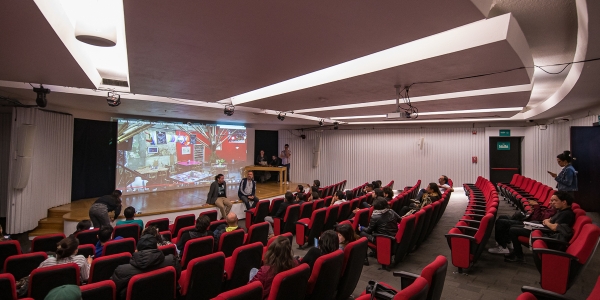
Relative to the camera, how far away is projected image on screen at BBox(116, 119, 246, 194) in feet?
32.7

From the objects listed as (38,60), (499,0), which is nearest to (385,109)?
(499,0)

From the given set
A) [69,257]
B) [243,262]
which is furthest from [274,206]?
[69,257]

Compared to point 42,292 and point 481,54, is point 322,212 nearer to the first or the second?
point 481,54

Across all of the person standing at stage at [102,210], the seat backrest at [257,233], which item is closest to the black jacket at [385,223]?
the seat backrest at [257,233]

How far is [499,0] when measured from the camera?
116 inches

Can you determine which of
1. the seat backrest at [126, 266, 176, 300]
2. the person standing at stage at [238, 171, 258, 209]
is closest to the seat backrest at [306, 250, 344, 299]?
the seat backrest at [126, 266, 176, 300]

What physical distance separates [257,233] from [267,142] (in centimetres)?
1052

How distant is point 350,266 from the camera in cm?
311

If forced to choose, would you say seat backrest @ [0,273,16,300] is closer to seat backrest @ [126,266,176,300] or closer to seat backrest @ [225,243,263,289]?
seat backrest @ [126,266,176,300]

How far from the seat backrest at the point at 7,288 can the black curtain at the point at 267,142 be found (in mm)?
11953

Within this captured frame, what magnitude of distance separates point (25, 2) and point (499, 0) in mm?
4169

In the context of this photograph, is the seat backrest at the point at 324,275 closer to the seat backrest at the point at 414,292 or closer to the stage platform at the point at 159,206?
the seat backrest at the point at 414,292

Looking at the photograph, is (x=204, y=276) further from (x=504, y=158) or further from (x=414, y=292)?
(x=504, y=158)

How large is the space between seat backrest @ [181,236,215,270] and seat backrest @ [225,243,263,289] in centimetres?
59
